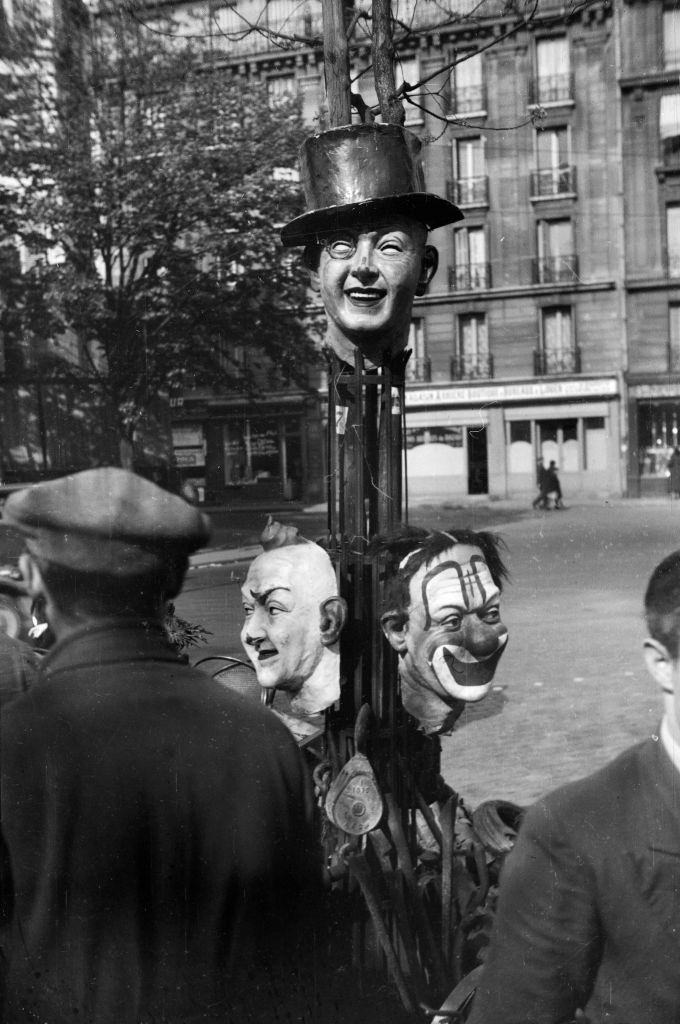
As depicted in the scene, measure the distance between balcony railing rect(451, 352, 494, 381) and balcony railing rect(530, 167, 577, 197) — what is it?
374 millimetres

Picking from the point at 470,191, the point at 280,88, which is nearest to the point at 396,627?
the point at 470,191

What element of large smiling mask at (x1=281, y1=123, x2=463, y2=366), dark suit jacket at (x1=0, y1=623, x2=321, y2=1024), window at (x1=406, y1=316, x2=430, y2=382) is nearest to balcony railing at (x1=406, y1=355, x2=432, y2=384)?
window at (x1=406, y1=316, x2=430, y2=382)

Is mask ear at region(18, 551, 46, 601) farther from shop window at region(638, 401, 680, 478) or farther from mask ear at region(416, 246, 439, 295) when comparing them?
shop window at region(638, 401, 680, 478)

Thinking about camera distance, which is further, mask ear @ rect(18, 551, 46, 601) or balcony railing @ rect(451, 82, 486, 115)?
balcony railing @ rect(451, 82, 486, 115)

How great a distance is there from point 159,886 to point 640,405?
132 centimetres

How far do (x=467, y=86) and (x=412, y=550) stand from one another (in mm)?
1091

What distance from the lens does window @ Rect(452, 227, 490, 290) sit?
6.96ft

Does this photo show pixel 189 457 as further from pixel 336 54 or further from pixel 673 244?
pixel 673 244

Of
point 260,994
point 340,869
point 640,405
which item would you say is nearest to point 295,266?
Answer: point 640,405

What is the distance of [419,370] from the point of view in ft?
7.24

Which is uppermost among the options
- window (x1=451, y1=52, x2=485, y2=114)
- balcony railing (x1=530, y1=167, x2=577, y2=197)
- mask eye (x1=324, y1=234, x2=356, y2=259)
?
window (x1=451, y1=52, x2=485, y2=114)

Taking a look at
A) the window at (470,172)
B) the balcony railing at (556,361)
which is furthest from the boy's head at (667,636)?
the window at (470,172)

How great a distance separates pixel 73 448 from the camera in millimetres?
1858

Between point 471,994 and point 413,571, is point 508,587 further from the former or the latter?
point 471,994
